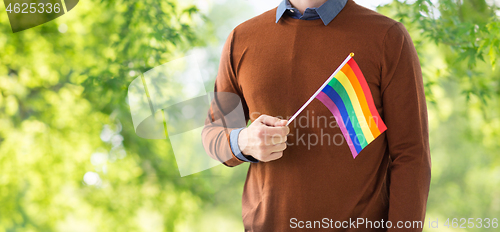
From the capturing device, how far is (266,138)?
2.73 ft

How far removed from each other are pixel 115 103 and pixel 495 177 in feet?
8.58

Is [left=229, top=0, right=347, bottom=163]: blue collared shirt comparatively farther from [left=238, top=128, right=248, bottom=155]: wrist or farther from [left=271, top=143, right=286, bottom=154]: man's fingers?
[left=271, top=143, right=286, bottom=154]: man's fingers

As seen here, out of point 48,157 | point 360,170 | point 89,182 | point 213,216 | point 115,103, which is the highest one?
point 360,170

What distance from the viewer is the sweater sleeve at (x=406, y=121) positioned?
0.83 meters


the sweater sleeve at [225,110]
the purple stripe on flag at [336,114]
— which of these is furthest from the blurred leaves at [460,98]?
the sweater sleeve at [225,110]

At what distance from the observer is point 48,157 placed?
7.68 ft

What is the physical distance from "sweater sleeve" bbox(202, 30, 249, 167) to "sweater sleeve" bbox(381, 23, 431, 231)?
17.0 inches

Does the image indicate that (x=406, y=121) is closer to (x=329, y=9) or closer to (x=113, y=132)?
(x=329, y=9)

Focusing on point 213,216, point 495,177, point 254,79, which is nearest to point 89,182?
point 213,216

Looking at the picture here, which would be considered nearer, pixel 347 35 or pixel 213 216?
pixel 347 35

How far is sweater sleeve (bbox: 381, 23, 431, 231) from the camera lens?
32.7 inches

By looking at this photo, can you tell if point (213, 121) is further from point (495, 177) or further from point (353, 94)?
point (495, 177)

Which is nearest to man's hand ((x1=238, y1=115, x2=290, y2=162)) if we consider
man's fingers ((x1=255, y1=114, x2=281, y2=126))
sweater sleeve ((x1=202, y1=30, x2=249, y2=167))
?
man's fingers ((x1=255, y1=114, x2=281, y2=126))

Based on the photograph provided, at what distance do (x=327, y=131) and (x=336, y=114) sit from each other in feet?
0.18
